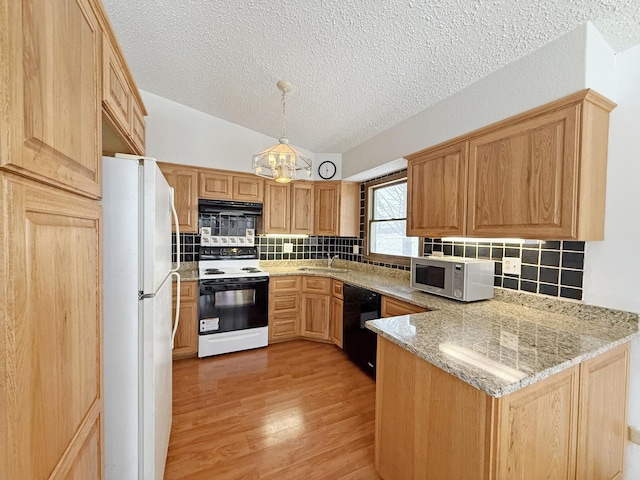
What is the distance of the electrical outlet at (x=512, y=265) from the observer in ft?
6.53

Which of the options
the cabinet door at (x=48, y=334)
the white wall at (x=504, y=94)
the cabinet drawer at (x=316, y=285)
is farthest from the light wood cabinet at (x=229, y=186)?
the cabinet door at (x=48, y=334)

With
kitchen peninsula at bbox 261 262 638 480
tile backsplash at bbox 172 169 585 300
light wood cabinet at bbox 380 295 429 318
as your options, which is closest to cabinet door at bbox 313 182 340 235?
tile backsplash at bbox 172 169 585 300

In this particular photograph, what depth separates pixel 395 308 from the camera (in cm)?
233

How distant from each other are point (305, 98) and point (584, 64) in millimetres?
1940

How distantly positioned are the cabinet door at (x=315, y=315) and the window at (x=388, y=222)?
85cm

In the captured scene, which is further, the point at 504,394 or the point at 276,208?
the point at 276,208

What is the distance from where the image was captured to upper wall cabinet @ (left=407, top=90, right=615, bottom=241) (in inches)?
56.8

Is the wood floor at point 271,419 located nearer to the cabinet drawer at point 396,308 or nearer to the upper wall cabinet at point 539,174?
the cabinet drawer at point 396,308

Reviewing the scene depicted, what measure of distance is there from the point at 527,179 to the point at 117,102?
2280mm

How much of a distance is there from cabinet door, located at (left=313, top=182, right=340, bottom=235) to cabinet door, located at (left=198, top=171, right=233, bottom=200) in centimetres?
116

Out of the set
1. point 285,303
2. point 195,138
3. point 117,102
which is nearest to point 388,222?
point 285,303

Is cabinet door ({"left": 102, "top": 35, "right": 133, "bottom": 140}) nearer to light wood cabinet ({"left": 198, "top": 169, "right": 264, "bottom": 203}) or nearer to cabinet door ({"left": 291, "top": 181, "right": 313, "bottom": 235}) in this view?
light wood cabinet ({"left": 198, "top": 169, "right": 264, "bottom": 203})

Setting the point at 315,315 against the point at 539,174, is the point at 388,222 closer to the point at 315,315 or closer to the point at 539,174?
the point at 315,315

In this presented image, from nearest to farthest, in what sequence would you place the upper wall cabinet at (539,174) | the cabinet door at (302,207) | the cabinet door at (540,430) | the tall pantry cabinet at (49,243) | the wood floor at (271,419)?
the tall pantry cabinet at (49,243) < the cabinet door at (540,430) < the upper wall cabinet at (539,174) < the wood floor at (271,419) < the cabinet door at (302,207)
